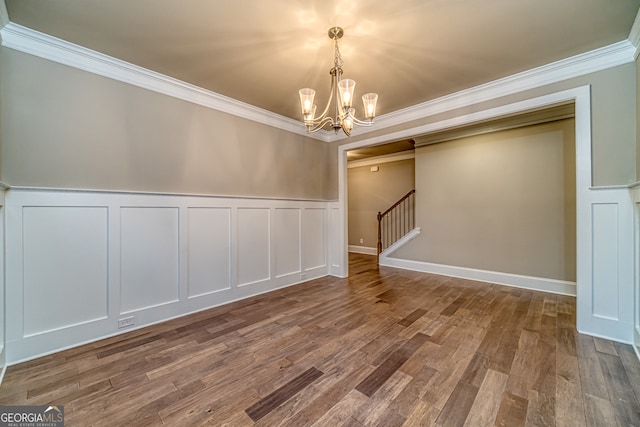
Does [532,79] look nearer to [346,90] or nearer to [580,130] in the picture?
[580,130]

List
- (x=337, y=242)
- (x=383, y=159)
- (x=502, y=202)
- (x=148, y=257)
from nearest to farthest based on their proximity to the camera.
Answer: (x=148, y=257), (x=502, y=202), (x=337, y=242), (x=383, y=159)

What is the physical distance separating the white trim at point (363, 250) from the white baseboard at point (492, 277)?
1.43 metres

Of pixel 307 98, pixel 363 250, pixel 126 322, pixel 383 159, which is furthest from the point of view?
pixel 363 250

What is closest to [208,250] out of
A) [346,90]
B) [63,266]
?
[63,266]

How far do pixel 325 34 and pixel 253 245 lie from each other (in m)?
2.73

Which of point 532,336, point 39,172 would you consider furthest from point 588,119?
point 39,172

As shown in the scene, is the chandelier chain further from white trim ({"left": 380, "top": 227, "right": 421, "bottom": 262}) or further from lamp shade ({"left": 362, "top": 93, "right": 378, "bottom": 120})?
white trim ({"left": 380, "top": 227, "right": 421, "bottom": 262})

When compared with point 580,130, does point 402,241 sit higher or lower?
lower

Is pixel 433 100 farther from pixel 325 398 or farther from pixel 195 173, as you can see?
pixel 325 398

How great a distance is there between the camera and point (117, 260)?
99.9 inches

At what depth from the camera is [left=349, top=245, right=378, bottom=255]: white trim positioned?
711cm

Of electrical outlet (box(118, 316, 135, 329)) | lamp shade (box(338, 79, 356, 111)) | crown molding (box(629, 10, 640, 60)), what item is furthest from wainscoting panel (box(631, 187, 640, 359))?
electrical outlet (box(118, 316, 135, 329))

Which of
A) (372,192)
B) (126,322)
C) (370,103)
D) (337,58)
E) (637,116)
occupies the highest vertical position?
(337,58)

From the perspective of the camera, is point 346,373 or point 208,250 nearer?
point 346,373
